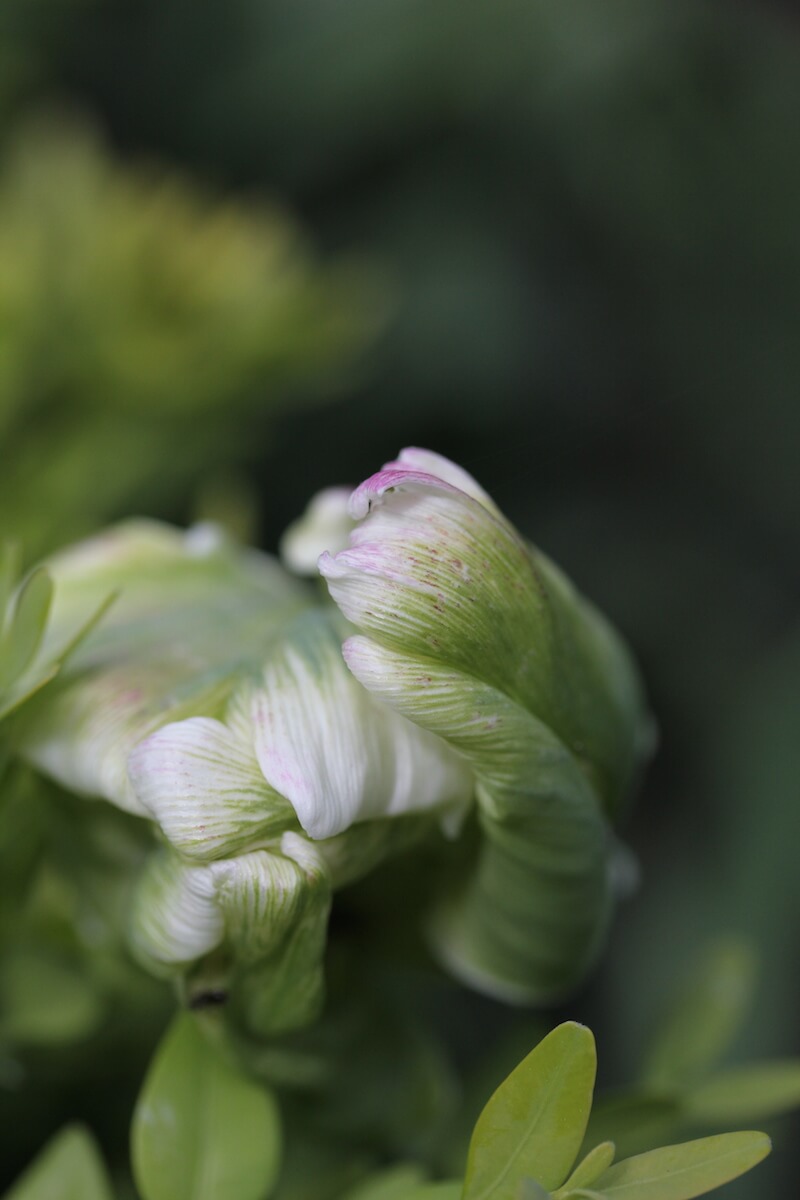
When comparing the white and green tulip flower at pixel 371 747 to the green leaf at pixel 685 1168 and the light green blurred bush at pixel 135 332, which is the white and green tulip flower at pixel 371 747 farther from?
the light green blurred bush at pixel 135 332

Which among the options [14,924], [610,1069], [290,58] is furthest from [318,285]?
[610,1069]

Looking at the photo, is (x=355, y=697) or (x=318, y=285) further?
(x=318, y=285)

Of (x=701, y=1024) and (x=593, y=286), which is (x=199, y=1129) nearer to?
(x=701, y=1024)

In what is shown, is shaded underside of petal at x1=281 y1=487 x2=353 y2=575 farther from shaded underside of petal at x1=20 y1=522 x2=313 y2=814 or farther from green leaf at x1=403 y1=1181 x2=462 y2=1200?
green leaf at x1=403 y1=1181 x2=462 y2=1200

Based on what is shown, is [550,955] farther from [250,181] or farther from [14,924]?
[250,181]

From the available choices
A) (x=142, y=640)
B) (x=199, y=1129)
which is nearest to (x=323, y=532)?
(x=142, y=640)

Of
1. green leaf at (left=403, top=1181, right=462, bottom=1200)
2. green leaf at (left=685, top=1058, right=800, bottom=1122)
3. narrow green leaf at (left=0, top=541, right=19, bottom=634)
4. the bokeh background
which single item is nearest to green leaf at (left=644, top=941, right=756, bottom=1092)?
green leaf at (left=685, top=1058, right=800, bottom=1122)

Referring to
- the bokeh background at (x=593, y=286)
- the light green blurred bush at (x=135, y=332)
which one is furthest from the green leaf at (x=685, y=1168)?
the bokeh background at (x=593, y=286)
